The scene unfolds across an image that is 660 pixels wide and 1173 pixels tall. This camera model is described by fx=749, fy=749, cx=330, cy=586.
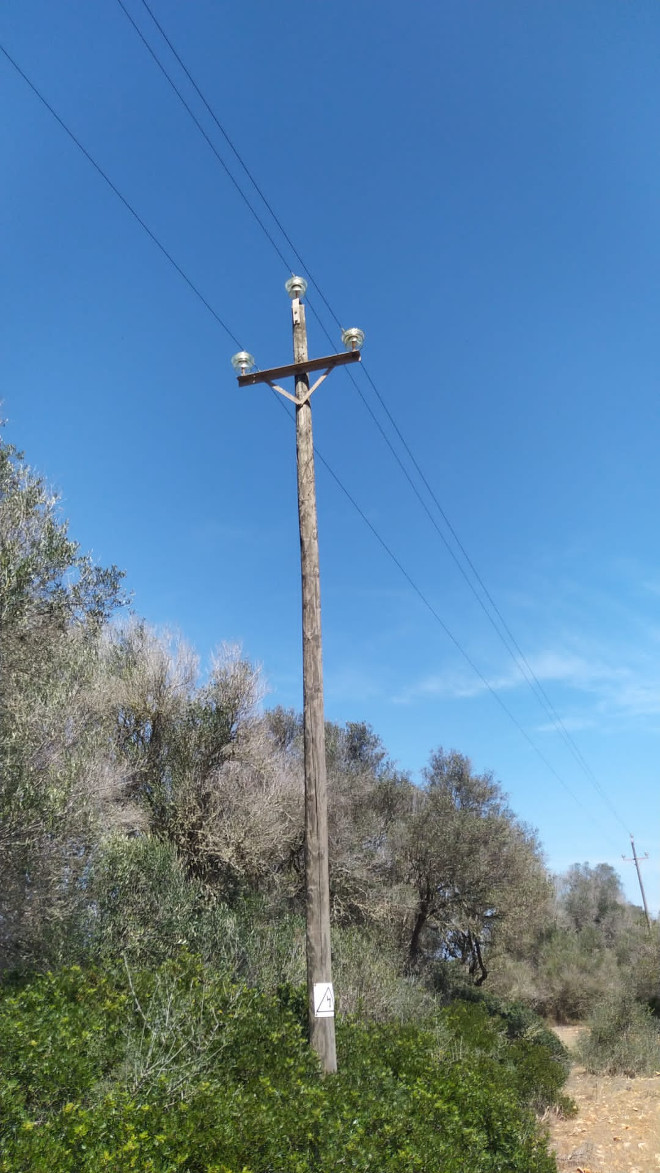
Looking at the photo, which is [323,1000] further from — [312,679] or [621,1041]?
[621,1041]

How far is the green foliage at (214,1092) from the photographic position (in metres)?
4.23

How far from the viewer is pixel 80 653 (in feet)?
34.1

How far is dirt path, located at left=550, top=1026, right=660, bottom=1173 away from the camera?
32.8 ft

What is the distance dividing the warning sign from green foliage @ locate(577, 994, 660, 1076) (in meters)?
15.5

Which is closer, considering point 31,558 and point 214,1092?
point 214,1092

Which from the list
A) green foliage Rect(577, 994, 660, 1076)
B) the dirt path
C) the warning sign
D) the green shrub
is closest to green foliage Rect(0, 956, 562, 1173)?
the warning sign

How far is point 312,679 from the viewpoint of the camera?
720 cm

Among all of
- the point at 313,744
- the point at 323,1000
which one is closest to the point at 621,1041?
the point at 323,1000

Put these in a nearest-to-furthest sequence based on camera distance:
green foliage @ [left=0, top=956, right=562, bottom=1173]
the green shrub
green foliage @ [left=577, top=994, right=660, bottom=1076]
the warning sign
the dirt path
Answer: green foliage @ [left=0, top=956, right=562, bottom=1173] < the warning sign < the dirt path < the green shrub < green foliage @ [left=577, top=994, right=660, bottom=1076]

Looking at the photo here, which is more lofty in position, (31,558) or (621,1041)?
(31,558)

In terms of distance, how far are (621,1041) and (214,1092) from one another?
17.5 metres

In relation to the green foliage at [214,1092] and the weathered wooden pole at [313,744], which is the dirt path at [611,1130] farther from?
the weathered wooden pole at [313,744]

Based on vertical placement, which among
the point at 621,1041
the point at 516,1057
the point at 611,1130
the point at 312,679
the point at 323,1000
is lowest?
the point at 611,1130

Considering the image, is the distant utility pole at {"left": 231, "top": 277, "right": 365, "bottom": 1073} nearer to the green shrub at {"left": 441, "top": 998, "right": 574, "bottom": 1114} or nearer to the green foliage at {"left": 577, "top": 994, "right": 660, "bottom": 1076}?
the green shrub at {"left": 441, "top": 998, "right": 574, "bottom": 1114}
